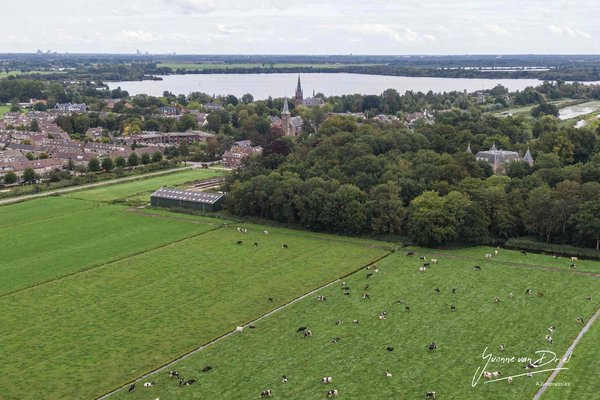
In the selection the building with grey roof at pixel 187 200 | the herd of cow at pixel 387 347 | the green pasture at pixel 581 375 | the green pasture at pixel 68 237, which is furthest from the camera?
the building with grey roof at pixel 187 200

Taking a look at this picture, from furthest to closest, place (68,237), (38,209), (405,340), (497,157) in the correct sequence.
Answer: (497,157)
(38,209)
(68,237)
(405,340)

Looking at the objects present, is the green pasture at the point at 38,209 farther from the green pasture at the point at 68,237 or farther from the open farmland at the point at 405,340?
the open farmland at the point at 405,340

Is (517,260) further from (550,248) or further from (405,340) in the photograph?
(405,340)

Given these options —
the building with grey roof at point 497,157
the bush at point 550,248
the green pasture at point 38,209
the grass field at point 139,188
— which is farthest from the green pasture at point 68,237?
the building with grey roof at point 497,157

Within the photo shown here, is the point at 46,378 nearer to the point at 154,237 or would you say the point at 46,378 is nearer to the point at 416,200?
the point at 154,237

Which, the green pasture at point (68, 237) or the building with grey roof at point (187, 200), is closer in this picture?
the green pasture at point (68, 237)

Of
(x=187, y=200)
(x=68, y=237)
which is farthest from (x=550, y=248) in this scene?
(x=68, y=237)

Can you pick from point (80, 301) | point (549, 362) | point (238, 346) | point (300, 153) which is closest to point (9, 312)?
point (80, 301)
